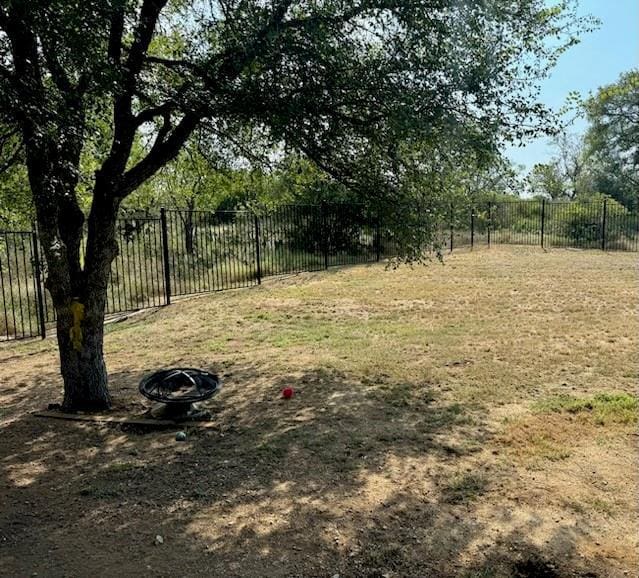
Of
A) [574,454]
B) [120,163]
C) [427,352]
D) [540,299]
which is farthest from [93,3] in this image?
[540,299]

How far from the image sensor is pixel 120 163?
4590 mm

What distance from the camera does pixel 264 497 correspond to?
322 centimetres

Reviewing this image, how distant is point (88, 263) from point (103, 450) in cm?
160

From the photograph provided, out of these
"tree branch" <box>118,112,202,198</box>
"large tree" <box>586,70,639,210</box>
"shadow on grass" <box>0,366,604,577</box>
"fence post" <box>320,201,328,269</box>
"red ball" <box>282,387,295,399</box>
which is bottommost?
Result: "shadow on grass" <box>0,366,604,577</box>

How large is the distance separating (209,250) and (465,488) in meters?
10.2

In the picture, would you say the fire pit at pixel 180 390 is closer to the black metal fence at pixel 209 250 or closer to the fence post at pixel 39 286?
the black metal fence at pixel 209 250

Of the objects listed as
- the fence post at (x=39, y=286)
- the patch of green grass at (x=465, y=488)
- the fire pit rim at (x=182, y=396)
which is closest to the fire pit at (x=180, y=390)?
the fire pit rim at (x=182, y=396)

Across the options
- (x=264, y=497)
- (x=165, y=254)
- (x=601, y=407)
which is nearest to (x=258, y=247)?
(x=165, y=254)

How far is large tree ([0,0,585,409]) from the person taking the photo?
3.48 m

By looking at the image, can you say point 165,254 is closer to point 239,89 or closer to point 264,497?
point 239,89

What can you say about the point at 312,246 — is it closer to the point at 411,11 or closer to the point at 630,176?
the point at 411,11

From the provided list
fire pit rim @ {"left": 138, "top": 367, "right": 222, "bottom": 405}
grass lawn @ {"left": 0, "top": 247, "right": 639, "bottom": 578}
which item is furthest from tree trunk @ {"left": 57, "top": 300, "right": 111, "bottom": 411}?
fire pit rim @ {"left": 138, "top": 367, "right": 222, "bottom": 405}

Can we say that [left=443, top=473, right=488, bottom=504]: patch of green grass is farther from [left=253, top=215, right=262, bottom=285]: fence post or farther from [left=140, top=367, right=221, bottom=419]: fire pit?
[left=253, top=215, right=262, bottom=285]: fence post

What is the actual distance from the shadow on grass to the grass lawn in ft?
0.04
